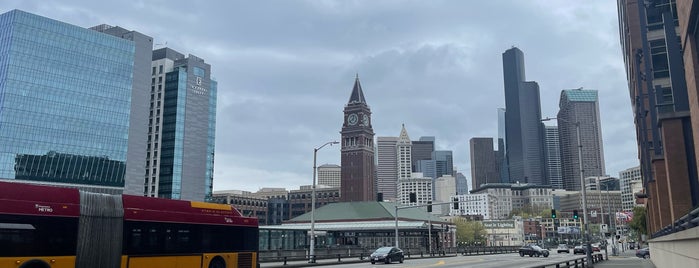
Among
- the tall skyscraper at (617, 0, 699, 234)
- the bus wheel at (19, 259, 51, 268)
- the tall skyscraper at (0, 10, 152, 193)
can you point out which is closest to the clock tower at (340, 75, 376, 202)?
the tall skyscraper at (0, 10, 152, 193)

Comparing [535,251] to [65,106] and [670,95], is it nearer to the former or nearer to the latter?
[670,95]

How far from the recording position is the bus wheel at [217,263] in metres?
24.3

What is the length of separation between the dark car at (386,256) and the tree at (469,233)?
12149cm

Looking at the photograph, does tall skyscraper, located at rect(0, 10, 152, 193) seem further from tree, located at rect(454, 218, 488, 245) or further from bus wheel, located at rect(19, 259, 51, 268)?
bus wheel, located at rect(19, 259, 51, 268)

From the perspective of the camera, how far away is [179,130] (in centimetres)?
17750

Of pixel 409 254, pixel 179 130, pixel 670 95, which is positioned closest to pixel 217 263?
pixel 670 95

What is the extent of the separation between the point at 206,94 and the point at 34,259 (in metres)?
176

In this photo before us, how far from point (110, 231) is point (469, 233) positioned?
16026 cm

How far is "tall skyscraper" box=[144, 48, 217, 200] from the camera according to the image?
576 ft

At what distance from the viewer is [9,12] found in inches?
4857

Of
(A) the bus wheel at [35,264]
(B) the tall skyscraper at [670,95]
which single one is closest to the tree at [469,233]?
(B) the tall skyscraper at [670,95]

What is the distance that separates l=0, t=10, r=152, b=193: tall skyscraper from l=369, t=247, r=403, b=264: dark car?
339 ft

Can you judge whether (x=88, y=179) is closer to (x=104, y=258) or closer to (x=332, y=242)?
(x=332, y=242)

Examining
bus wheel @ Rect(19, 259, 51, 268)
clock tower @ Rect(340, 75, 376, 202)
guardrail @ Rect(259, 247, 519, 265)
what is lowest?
guardrail @ Rect(259, 247, 519, 265)
